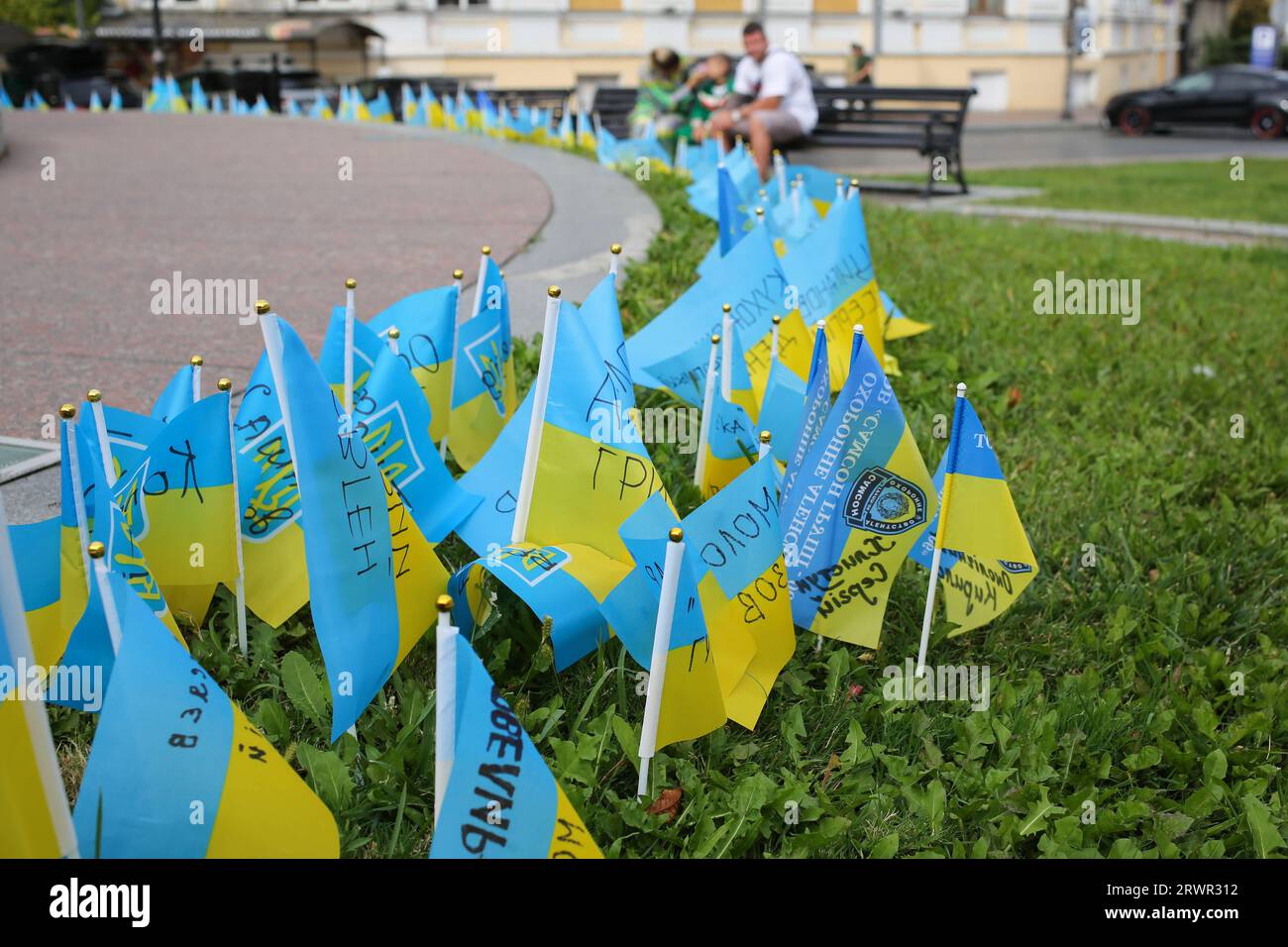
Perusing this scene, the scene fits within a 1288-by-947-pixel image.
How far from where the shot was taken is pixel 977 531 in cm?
265

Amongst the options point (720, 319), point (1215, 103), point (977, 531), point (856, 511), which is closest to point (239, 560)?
point (856, 511)

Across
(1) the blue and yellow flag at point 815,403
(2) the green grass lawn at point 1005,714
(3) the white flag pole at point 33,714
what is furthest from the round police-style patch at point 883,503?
(3) the white flag pole at point 33,714

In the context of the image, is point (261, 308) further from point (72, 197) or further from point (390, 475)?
point (72, 197)

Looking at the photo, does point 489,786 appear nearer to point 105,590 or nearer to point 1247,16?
point 105,590

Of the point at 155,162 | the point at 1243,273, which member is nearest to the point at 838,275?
the point at 1243,273

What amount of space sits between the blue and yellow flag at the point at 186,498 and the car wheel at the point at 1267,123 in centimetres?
2556

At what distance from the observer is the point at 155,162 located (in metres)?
10.5

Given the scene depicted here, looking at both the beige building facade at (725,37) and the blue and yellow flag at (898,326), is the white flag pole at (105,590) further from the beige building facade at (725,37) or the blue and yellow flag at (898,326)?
the beige building facade at (725,37)

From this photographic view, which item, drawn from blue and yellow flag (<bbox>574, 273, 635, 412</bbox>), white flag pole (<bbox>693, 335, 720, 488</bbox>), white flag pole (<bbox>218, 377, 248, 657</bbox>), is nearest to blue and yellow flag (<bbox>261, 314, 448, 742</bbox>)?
→ white flag pole (<bbox>218, 377, 248, 657</bbox>)

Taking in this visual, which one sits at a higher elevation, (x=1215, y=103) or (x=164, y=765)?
(x=1215, y=103)

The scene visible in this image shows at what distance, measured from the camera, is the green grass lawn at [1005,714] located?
2244 mm

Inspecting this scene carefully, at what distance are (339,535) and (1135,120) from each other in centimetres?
2660

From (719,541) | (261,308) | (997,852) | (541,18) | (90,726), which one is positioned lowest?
(997,852)
